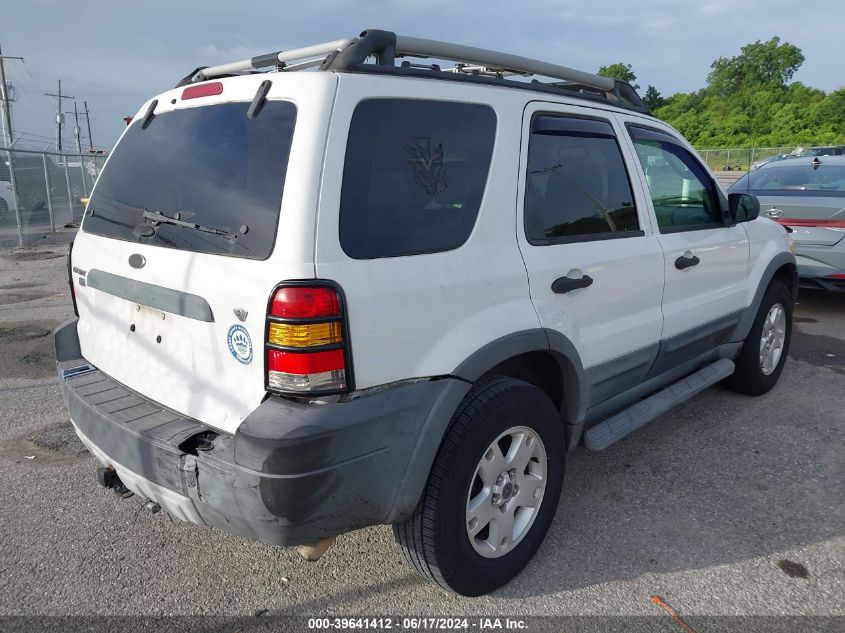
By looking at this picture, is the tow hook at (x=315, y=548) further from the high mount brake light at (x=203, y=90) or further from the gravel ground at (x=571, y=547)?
the high mount brake light at (x=203, y=90)

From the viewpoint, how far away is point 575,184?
294cm

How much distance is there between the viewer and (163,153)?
2.59m

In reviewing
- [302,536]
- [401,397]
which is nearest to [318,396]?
[401,397]

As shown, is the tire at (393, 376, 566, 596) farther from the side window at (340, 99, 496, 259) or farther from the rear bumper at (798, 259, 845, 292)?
the rear bumper at (798, 259, 845, 292)

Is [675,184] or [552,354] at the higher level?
[675,184]

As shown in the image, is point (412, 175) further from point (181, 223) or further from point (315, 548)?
point (315, 548)

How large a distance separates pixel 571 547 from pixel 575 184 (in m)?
1.66

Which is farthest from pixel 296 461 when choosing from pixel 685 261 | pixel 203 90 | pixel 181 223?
pixel 685 261

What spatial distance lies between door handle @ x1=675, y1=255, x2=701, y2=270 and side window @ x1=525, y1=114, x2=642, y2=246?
385 mm

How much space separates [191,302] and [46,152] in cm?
1362

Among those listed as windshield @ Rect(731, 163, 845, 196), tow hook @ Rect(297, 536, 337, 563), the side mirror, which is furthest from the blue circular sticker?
windshield @ Rect(731, 163, 845, 196)

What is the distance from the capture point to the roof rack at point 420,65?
221cm

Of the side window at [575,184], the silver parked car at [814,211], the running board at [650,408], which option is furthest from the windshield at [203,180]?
the silver parked car at [814,211]

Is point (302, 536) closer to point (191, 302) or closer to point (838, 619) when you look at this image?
point (191, 302)
